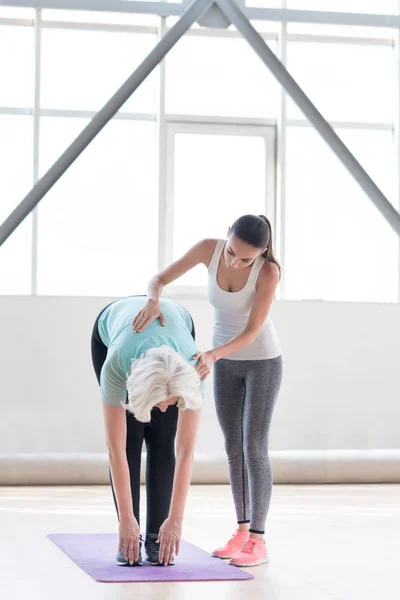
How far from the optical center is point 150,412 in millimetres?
2814

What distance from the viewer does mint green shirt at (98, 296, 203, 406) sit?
2.71 metres

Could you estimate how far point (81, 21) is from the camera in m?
7.14

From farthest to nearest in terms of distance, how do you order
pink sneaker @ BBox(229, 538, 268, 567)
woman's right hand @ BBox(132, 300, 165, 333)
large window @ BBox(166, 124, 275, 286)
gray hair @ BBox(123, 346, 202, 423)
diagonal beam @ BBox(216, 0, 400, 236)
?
1. large window @ BBox(166, 124, 275, 286)
2. diagonal beam @ BBox(216, 0, 400, 236)
3. pink sneaker @ BBox(229, 538, 268, 567)
4. woman's right hand @ BBox(132, 300, 165, 333)
5. gray hair @ BBox(123, 346, 202, 423)

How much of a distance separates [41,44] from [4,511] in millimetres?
3860

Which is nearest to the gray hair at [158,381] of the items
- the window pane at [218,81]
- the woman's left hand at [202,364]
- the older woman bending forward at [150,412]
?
the older woman bending forward at [150,412]

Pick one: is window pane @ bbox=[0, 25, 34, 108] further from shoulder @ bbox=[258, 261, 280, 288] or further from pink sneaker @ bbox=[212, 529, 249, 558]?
pink sneaker @ bbox=[212, 529, 249, 558]

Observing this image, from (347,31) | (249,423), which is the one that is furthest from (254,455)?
(347,31)

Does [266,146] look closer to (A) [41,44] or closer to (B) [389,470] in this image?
(A) [41,44]

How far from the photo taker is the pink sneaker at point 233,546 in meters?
3.39

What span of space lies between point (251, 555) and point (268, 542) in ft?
1.83

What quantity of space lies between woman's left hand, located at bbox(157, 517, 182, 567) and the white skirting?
2488 mm

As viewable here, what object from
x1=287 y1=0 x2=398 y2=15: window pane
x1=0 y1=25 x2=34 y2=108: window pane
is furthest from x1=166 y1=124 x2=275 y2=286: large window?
x1=0 y1=25 x2=34 y2=108: window pane

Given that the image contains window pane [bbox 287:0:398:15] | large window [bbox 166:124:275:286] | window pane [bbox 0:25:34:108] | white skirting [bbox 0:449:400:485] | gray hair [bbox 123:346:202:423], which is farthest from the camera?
window pane [bbox 287:0:398:15]

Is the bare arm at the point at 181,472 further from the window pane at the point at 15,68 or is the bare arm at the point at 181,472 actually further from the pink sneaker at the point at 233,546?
the window pane at the point at 15,68
